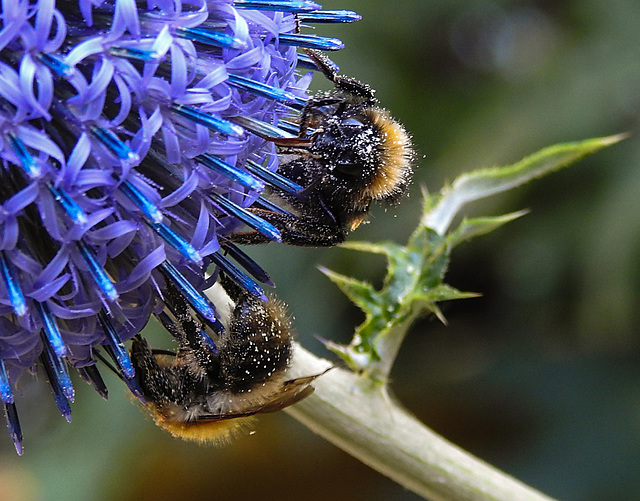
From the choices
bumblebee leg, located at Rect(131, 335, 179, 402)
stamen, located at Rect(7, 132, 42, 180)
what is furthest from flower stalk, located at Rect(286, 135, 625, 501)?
stamen, located at Rect(7, 132, 42, 180)

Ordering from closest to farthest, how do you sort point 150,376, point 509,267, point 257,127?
point 257,127 → point 150,376 → point 509,267

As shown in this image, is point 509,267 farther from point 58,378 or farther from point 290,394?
point 58,378

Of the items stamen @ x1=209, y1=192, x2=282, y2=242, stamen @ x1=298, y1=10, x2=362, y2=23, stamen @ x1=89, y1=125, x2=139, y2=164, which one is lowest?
stamen @ x1=209, y1=192, x2=282, y2=242

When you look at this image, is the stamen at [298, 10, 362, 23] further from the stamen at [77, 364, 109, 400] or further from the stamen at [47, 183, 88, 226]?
the stamen at [77, 364, 109, 400]

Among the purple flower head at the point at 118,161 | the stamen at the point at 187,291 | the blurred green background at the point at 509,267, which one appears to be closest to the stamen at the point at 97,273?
the purple flower head at the point at 118,161

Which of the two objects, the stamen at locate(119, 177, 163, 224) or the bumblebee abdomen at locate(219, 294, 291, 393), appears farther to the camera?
the bumblebee abdomen at locate(219, 294, 291, 393)

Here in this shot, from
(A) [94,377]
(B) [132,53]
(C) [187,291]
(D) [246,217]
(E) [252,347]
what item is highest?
(B) [132,53]

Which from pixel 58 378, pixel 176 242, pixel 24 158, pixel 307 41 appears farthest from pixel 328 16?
pixel 58 378
